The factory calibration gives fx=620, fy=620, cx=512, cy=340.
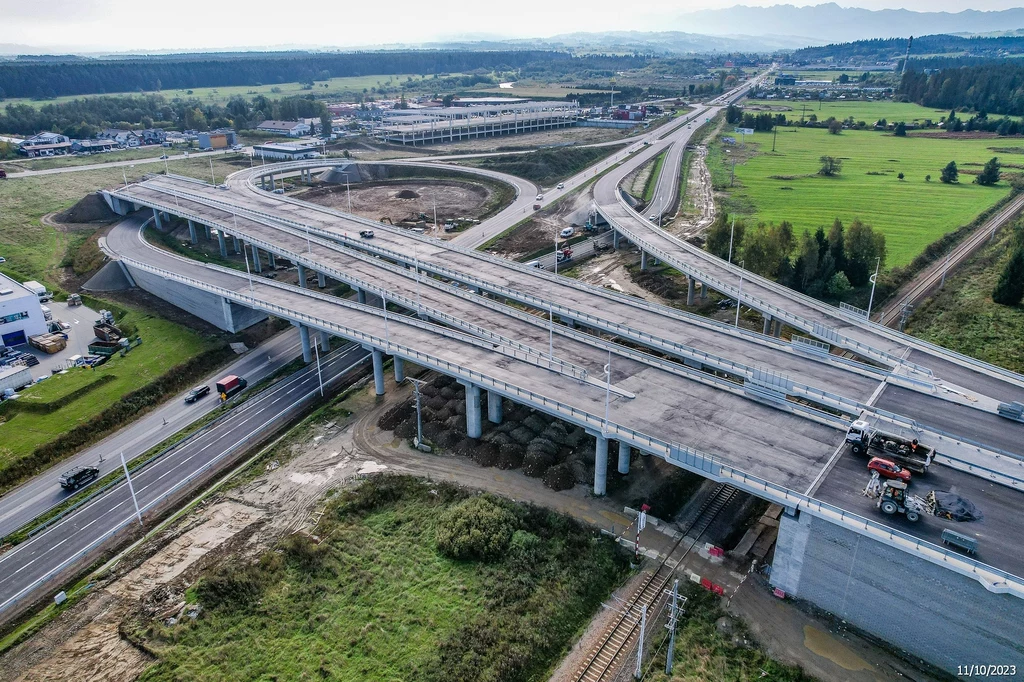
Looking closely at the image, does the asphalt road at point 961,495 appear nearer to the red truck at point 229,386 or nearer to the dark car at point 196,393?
the red truck at point 229,386

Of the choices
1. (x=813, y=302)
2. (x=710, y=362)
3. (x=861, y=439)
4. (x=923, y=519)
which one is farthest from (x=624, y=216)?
(x=923, y=519)

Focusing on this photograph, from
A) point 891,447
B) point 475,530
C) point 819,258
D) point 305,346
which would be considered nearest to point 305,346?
point 305,346

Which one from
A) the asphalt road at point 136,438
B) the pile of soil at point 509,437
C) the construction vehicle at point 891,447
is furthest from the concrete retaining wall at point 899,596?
the asphalt road at point 136,438

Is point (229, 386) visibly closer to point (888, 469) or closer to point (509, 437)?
point (509, 437)

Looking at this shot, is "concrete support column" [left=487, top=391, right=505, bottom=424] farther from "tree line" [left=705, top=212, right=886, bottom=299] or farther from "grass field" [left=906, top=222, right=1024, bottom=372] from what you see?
"grass field" [left=906, top=222, right=1024, bottom=372]

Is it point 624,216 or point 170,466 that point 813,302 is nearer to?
point 624,216

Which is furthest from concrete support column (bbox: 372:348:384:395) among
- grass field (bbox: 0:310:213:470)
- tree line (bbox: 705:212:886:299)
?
tree line (bbox: 705:212:886:299)

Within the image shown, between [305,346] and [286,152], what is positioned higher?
[286,152]
